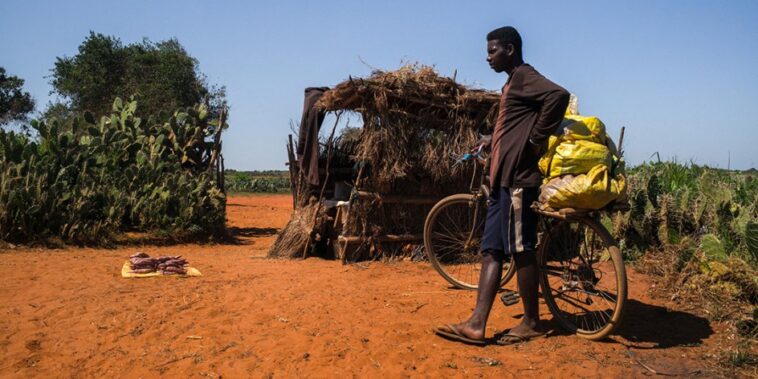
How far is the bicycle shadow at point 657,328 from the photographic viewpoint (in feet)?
11.7

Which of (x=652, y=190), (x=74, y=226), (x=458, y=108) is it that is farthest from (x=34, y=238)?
(x=652, y=190)

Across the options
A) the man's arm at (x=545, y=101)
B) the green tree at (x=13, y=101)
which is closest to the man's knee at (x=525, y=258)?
the man's arm at (x=545, y=101)

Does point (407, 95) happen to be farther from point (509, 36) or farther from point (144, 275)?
point (144, 275)

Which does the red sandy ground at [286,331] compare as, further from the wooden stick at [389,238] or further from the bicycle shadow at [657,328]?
the wooden stick at [389,238]

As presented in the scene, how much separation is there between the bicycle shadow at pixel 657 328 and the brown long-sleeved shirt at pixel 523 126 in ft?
3.27

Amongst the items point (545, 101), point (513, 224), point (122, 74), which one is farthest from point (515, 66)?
point (122, 74)

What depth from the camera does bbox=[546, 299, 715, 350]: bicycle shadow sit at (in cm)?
357

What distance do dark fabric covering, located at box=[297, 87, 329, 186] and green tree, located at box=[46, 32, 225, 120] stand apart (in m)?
16.0

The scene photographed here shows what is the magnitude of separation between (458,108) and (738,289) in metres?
3.28

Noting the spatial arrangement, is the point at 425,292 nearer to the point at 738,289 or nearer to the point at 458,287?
the point at 458,287

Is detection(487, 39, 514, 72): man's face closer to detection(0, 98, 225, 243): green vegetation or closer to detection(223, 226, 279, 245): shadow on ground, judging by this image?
detection(0, 98, 225, 243): green vegetation

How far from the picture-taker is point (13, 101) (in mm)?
25609

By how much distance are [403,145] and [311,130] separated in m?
1.21

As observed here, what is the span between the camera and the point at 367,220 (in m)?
6.46
